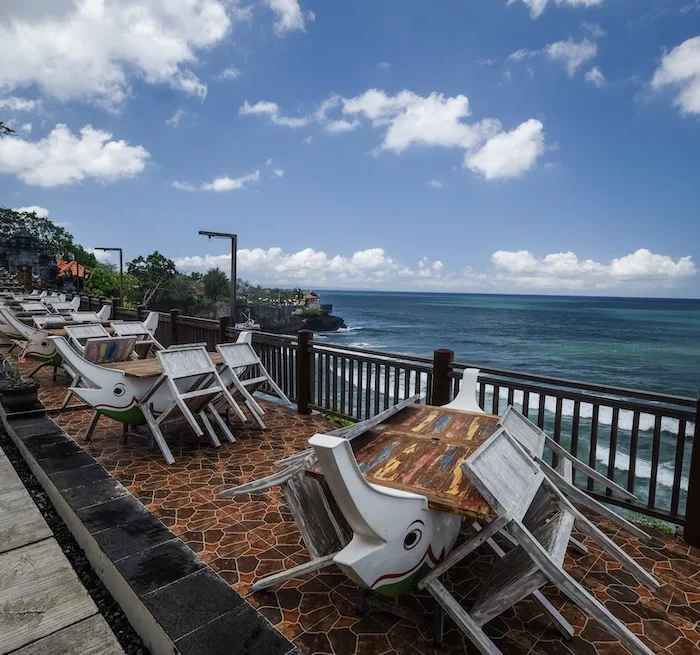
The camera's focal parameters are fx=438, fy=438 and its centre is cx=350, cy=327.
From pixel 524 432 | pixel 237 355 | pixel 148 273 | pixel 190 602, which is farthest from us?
pixel 148 273

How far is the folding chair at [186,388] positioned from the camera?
146 inches

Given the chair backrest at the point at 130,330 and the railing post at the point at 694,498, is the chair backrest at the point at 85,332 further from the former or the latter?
the railing post at the point at 694,498

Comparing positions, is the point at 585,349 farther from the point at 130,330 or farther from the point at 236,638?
the point at 236,638

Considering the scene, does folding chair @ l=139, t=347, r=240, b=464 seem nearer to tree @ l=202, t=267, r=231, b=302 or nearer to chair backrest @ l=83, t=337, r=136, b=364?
chair backrest @ l=83, t=337, r=136, b=364

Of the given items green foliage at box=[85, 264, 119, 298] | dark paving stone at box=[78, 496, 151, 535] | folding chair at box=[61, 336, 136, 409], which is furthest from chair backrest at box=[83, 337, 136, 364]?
green foliage at box=[85, 264, 119, 298]

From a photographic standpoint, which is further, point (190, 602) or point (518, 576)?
point (190, 602)

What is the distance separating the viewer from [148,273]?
49375mm

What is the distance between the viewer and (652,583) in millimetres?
1712

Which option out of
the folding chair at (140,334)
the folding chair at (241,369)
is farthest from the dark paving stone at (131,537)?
the folding chair at (140,334)

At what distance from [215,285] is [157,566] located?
6250 cm

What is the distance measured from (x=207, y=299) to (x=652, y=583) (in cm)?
5993

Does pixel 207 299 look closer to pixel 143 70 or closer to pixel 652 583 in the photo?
pixel 143 70

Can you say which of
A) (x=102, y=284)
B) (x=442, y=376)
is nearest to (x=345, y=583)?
(x=442, y=376)

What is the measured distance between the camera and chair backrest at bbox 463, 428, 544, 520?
1.53m
